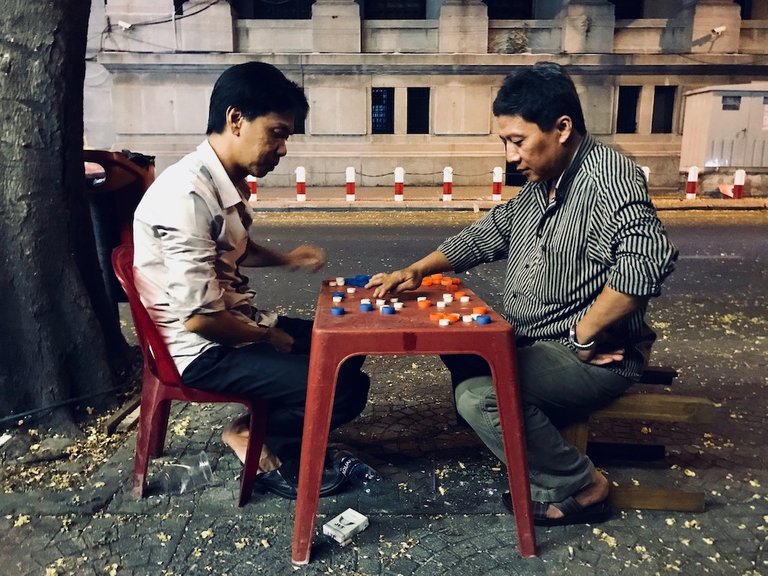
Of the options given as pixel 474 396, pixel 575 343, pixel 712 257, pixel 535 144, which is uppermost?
pixel 535 144

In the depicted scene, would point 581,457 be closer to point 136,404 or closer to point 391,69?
point 136,404

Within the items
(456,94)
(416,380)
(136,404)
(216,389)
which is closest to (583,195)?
(216,389)

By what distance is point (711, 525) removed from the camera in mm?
2859

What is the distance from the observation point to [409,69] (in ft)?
60.2

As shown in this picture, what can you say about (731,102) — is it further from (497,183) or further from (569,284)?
(569,284)

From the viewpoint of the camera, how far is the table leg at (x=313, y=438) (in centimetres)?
250

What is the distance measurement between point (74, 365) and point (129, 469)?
31.1 inches

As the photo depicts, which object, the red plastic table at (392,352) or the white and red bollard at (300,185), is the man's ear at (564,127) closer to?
the red plastic table at (392,352)

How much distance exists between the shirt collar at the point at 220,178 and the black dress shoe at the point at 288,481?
122 cm

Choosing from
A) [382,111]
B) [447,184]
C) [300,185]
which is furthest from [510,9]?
[300,185]

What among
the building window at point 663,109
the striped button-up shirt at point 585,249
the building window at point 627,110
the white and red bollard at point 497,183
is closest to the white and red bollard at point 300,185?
the white and red bollard at point 497,183

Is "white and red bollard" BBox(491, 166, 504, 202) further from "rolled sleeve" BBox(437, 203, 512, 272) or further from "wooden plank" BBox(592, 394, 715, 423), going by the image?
"wooden plank" BBox(592, 394, 715, 423)

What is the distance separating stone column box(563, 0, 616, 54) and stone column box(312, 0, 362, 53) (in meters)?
5.71

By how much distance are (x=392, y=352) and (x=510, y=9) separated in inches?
803
